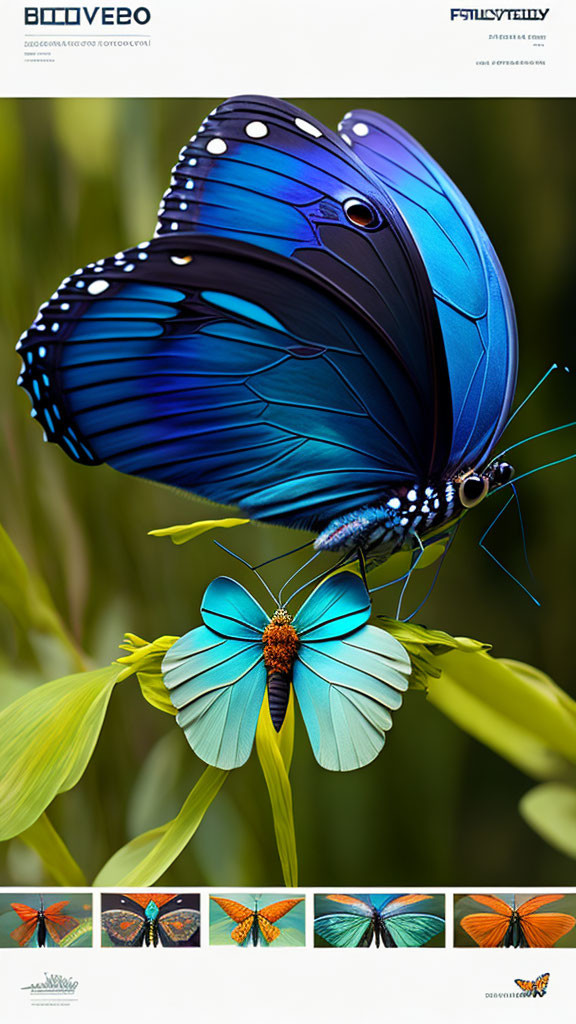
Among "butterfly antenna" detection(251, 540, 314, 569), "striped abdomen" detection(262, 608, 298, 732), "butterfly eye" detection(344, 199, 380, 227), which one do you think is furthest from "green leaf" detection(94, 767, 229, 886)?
"butterfly eye" detection(344, 199, 380, 227)

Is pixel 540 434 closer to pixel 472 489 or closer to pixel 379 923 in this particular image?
pixel 472 489

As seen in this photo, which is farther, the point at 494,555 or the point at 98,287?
the point at 494,555

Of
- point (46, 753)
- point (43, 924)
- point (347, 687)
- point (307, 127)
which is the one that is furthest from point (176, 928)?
point (307, 127)
